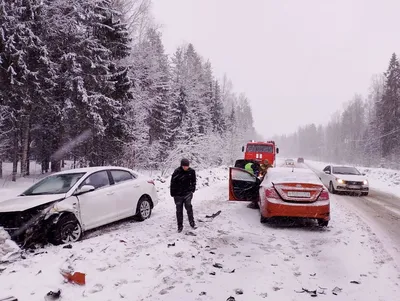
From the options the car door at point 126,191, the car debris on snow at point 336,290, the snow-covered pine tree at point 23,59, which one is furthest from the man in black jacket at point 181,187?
the snow-covered pine tree at point 23,59

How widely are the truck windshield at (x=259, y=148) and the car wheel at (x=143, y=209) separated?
14.5 meters

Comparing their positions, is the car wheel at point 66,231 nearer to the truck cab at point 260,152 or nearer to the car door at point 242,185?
the car door at point 242,185

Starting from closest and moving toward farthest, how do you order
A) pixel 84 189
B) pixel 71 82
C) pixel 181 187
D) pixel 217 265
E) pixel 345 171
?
pixel 217 265
pixel 84 189
pixel 181 187
pixel 71 82
pixel 345 171

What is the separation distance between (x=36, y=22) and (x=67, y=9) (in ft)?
8.65

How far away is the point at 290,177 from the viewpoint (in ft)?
29.0

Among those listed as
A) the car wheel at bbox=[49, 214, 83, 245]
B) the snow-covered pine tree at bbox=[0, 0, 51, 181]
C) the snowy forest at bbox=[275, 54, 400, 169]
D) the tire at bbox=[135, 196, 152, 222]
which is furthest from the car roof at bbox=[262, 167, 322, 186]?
the snowy forest at bbox=[275, 54, 400, 169]

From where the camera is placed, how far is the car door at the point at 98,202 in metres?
7.24

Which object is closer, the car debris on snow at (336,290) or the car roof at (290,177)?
the car debris on snow at (336,290)

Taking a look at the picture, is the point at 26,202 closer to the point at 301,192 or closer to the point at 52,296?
the point at 52,296

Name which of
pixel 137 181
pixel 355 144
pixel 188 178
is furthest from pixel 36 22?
pixel 355 144

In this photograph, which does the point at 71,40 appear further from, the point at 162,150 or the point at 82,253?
the point at 162,150

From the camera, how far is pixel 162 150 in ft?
111

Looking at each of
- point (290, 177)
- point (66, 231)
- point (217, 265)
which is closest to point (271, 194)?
point (290, 177)

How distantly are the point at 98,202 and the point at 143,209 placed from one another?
1904 mm
